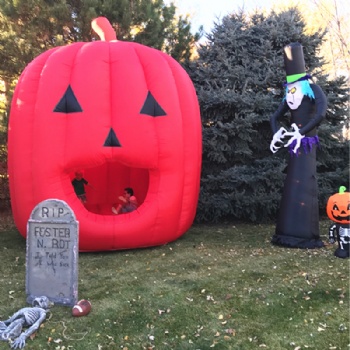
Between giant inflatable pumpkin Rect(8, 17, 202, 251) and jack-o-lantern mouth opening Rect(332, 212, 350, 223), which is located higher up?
giant inflatable pumpkin Rect(8, 17, 202, 251)

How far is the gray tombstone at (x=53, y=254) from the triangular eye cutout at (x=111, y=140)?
155 centimetres

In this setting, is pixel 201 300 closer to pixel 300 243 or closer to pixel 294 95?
pixel 300 243

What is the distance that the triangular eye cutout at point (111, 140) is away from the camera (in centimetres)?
511

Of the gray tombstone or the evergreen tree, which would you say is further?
the evergreen tree

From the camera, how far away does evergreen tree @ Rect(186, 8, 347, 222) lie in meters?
7.34

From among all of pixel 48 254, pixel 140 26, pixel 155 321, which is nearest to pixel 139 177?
pixel 140 26

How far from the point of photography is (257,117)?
7.47m

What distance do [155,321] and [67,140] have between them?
264 centimetres

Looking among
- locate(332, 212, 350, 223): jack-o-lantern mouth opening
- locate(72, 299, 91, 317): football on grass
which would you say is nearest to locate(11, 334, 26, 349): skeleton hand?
locate(72, 299, 91, 317): football on grass

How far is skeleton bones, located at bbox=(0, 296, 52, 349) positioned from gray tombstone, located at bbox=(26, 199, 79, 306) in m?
0.21

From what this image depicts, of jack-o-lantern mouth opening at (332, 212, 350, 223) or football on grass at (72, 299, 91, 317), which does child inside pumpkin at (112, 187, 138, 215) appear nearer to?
football on grass at (72, 299, 91, 317)

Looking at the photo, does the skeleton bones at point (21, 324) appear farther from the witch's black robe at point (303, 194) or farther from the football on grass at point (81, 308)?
the witch's black robe at point (303, 194)

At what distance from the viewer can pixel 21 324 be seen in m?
3.23

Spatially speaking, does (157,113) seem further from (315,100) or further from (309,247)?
(309,247)
